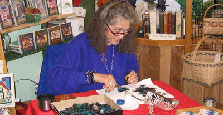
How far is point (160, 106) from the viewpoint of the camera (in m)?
1.77

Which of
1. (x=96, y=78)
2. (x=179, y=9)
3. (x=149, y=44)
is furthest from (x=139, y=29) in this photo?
(x=96, y=78)

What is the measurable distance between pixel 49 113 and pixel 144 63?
7.40 ft

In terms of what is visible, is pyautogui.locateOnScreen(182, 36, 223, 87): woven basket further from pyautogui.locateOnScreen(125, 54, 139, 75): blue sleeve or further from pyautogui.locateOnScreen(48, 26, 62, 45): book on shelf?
pyautogui.locateOnScreen(48, 26, 62, 45): book on shelf

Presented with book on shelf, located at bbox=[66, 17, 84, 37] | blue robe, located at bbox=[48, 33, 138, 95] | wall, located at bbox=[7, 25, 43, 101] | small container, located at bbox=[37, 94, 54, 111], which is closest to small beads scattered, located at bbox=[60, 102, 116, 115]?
A: small container, located at bbox=[37, 94, 54, 111]

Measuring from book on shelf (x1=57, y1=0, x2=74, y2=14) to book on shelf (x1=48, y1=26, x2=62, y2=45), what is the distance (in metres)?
0.21

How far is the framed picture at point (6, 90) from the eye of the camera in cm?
244

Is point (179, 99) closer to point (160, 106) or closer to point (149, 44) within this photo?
point (160, 106)

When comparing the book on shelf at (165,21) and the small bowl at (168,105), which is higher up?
the book on shelf at (165,21)

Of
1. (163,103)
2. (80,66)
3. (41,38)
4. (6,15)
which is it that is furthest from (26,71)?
(163,103)

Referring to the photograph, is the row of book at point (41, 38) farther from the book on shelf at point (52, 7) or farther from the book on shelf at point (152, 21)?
the book on shelf at point (152, 21)

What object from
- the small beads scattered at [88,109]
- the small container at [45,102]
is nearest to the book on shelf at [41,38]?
the small container at [45,102]

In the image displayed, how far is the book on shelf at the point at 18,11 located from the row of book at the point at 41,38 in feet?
0.49

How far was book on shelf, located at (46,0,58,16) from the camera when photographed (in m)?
3.09

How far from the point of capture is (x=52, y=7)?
314cm
